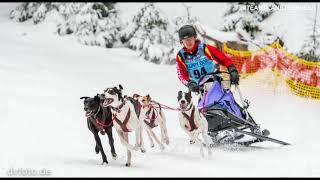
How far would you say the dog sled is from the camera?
8336 millimetres

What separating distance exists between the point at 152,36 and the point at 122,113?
12520mm

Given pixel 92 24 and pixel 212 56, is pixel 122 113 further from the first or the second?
pixel 92 24

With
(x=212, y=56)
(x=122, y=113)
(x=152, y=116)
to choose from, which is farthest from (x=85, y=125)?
(x=122, y=113)

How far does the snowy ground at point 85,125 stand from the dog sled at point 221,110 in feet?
1.09

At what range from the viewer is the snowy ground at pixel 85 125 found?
22.8 feet

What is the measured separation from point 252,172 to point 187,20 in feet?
43.6

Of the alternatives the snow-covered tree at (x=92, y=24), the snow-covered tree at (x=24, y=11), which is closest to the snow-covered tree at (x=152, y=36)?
the snow-covered tree at (x=92, y=24)

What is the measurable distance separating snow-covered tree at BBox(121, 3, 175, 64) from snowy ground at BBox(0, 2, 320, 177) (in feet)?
1.34

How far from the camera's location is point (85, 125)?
1010 centimetres

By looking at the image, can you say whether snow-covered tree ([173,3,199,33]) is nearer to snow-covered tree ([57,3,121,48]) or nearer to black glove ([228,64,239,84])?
snow-covered tree ([57,3,121,48])

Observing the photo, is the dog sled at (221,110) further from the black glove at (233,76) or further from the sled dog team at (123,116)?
the sled dog team at (123,116)

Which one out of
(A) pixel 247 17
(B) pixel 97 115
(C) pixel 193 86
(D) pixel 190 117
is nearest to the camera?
(B) pixel 97 115

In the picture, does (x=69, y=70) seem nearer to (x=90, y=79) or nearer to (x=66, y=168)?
(x=90, y=79)

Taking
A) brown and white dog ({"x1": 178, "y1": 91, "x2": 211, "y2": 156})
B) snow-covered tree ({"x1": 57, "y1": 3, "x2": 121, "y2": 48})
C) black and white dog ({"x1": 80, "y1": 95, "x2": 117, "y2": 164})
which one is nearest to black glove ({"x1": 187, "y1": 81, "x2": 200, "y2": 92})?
brown and white dog ({"x1": 178, "y1": 91, "x2": 211, "y2": 156})
